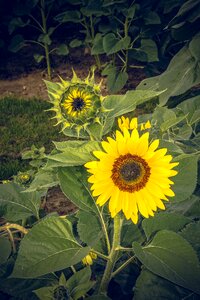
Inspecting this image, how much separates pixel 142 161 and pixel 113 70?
11.2 ft

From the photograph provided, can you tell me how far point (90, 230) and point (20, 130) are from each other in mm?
3074

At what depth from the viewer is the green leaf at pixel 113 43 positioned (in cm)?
423

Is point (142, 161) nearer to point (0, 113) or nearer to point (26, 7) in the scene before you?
point (0, 113)

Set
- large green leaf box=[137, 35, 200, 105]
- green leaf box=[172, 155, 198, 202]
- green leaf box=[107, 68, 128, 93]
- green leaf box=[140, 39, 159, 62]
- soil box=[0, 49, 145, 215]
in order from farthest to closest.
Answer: soil box=[0, 49, 145, 215] < green leaf box=[107, 68, 128, 93] < green leaf box=[140, 39, 159, 62] < large green leaf box=[137, 35, 200, 105] < green leaf box=[172, 155, 198, 202]

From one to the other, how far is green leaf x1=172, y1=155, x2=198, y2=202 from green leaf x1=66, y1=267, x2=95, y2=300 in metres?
0.27

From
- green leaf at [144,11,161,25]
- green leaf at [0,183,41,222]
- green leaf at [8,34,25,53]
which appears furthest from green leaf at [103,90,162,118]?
green leaf at [8,34,25,53]

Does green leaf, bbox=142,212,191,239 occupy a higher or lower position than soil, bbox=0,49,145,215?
lower

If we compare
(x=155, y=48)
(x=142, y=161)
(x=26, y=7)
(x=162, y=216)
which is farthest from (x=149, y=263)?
(x=26, y=7)

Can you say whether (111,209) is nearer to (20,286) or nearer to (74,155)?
(74,155)

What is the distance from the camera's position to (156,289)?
3.68 ft

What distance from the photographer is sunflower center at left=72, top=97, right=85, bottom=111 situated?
4.07 ft

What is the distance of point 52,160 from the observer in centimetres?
117

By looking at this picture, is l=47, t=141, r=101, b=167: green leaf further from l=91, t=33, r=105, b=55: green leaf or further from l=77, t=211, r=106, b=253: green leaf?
l=91, t=33, r=105, b=55: green leaf

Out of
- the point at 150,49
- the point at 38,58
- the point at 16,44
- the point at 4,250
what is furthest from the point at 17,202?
the point at 16,44
